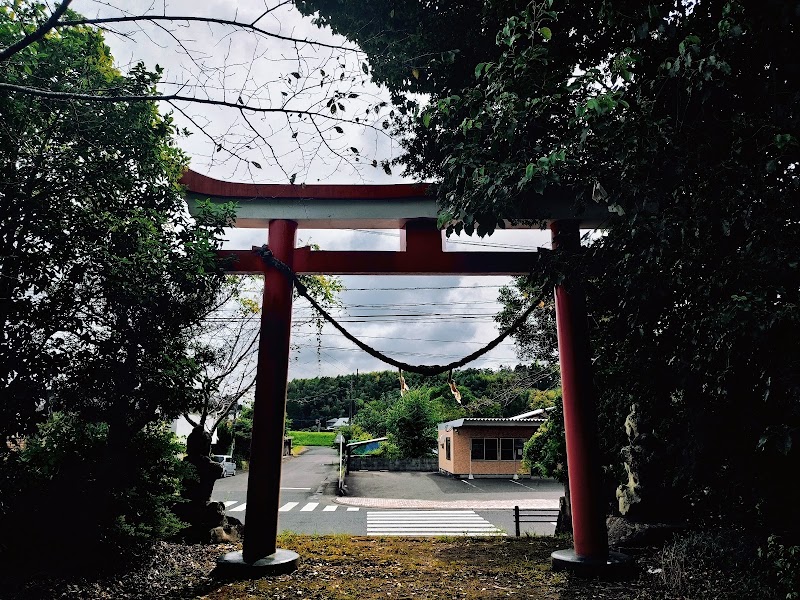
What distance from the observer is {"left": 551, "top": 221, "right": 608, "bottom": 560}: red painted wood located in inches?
241

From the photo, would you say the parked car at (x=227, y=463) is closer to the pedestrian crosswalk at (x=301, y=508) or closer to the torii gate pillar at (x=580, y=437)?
the pedestrian crosswalk at (x=301, y=508)

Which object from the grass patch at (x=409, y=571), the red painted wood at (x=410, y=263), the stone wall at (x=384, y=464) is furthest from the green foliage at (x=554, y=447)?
the stone wall at (x=384, y=464)

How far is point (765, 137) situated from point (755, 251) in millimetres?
797

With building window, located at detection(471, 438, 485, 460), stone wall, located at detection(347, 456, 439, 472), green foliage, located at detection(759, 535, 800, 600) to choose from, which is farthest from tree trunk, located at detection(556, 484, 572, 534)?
stone wall, located at detection(347, 456, 439, 472)

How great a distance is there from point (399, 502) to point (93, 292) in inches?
600

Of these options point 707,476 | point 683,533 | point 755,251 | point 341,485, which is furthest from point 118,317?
point 341,485

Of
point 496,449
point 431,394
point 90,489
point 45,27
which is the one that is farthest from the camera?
point 431,394

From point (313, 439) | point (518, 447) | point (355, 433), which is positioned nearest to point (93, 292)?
point (518, 447)

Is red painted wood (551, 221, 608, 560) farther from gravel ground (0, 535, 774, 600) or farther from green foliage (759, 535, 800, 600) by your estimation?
green foliage (759, 535, 800, 600)

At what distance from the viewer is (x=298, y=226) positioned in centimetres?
714

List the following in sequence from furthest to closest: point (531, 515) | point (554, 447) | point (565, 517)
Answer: point (531, 515)
point (554, 447)
point (565, 517)

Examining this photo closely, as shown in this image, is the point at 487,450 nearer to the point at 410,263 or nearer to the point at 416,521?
the point at 416,521

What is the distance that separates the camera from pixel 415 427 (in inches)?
1268

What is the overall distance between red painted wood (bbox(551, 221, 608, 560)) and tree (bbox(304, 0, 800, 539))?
734mm
